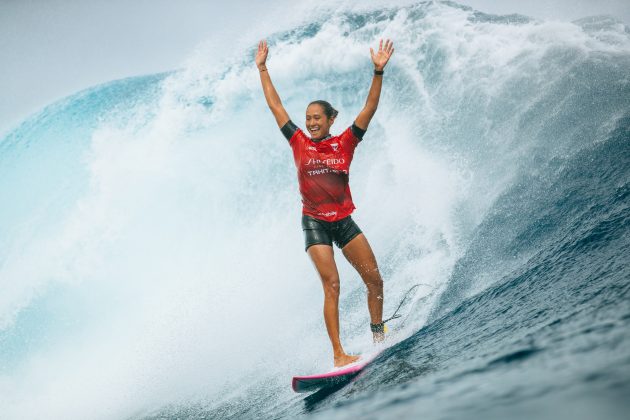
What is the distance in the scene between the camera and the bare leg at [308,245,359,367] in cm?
363

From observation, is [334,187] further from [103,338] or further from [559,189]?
[103,338]

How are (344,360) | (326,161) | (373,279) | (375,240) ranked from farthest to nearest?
(375,240) → (373,279) → (326,161) → (344,360)

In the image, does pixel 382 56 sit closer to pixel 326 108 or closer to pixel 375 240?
pixel 326 108

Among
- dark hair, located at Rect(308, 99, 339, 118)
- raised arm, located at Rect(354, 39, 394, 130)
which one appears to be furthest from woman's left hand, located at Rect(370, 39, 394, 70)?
dark hair, located at Rect(308, 99, 339, 118)

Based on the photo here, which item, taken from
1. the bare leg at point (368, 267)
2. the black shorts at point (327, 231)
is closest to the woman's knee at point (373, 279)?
the bare leg at point (368, 267)

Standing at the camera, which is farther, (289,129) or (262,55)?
(262,55)

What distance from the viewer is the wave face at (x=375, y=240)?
8.15 ft

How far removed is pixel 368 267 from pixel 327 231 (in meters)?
0.45

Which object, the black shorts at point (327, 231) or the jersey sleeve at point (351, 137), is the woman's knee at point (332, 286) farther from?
the jersey sleeve at point (351, 137)

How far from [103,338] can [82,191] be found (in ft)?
18.0

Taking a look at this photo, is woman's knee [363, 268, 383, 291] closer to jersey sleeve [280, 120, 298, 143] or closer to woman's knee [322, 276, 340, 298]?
woman's knee [322, 276, 340, 298]

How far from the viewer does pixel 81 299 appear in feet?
38.9

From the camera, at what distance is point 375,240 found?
8078 mm

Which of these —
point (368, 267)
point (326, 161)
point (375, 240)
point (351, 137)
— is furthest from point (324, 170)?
point (375, 240)
